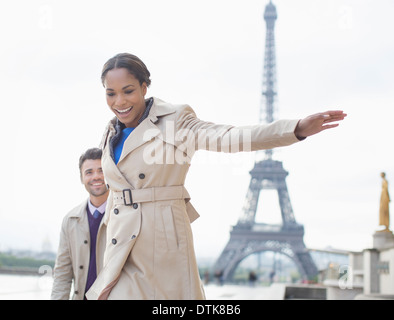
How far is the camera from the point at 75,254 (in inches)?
122

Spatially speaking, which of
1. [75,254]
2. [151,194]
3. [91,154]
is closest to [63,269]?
[75,254]

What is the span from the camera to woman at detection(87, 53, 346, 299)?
228 cm

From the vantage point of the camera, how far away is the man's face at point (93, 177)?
3076 millimetres

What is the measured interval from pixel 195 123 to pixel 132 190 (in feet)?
1.11

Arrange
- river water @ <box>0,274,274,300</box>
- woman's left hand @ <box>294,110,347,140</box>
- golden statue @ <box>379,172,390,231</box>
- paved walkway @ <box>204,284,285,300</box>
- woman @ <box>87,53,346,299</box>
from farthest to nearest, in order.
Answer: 1. golden statue @ <box>379,172,390,231</box>
2. paved walkway @ <box>204,284,285,300</box>
3. river water @ <box>0,274,274,300</box>
4. woman @ <box>87,53,346,299</box>
5. woman's left hand @ <box>294,110,347,140</box>

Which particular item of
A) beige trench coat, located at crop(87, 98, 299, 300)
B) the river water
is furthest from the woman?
the river water

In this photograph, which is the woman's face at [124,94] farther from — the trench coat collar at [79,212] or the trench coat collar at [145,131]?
the trench coat collar at [79,212]

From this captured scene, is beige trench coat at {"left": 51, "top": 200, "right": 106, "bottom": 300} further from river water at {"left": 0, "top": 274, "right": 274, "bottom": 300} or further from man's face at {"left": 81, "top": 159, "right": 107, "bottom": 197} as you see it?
river water at {"left": 0, "top": 274, "right": 274, "bottom": 300}

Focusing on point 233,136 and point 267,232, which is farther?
point 267,232

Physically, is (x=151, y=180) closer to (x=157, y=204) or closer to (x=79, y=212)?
(x=157, y=204)

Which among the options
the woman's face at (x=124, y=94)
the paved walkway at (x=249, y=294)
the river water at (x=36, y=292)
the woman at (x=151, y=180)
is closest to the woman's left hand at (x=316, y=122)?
the woman at (x=151, y=180)

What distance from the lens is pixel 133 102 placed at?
8.15 feet

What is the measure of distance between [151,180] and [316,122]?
2.18 ft
